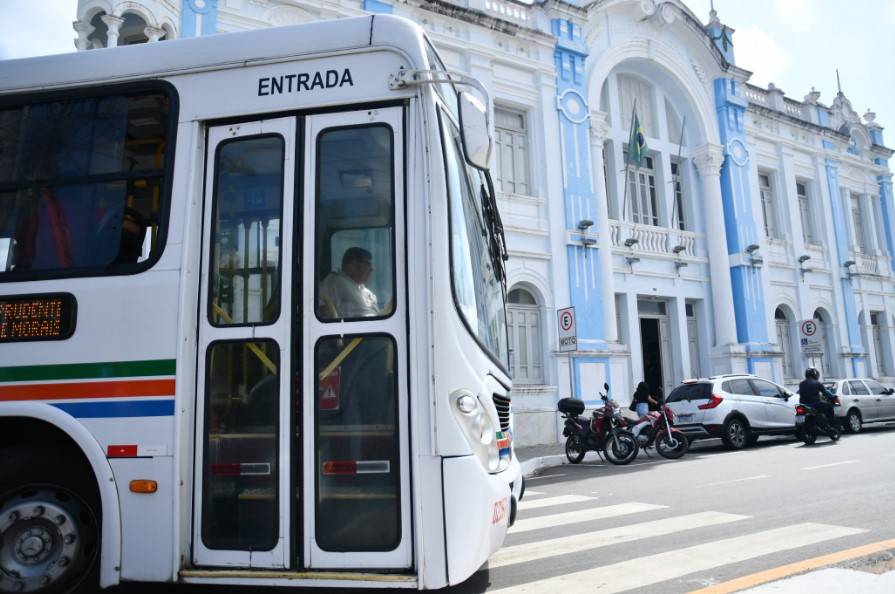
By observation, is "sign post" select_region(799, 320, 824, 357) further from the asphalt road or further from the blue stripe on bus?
the blue stripe on bus

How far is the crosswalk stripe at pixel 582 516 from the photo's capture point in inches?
255

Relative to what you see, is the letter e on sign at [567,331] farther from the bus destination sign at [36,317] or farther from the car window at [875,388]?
the bus destination sign at [36,317]

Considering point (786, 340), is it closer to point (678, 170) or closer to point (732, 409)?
point (678, 170)

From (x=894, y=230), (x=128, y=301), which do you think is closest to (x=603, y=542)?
(x=128, y=301)

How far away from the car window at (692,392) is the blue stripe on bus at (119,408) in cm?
1225

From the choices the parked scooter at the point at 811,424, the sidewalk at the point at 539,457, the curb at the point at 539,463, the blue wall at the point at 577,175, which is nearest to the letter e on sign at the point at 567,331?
the blue wall at the point at 577,175

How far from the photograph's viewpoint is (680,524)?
6.23 m

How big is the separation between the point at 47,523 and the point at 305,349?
71.2 inches

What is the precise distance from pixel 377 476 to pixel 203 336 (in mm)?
1260

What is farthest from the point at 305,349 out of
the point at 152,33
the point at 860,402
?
the point at 860,402

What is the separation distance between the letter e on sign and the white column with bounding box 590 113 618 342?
2693 mm

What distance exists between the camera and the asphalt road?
461 cm

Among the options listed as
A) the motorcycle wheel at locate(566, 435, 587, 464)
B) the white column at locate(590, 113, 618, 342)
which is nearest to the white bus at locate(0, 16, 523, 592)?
the motorcycle wheel at locate(566, 435, 587, 464)

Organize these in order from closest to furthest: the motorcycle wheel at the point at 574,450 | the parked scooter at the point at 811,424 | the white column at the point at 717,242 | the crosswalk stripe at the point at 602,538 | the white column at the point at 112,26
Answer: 1. the crosswalk stripe at the point at 602,538
2. the white column at the point at 112,26
3. the motorcycle wheel at the point at 574,450
4. the parked scooter at the point at 811,424
5. the white column at the point at 717,242
